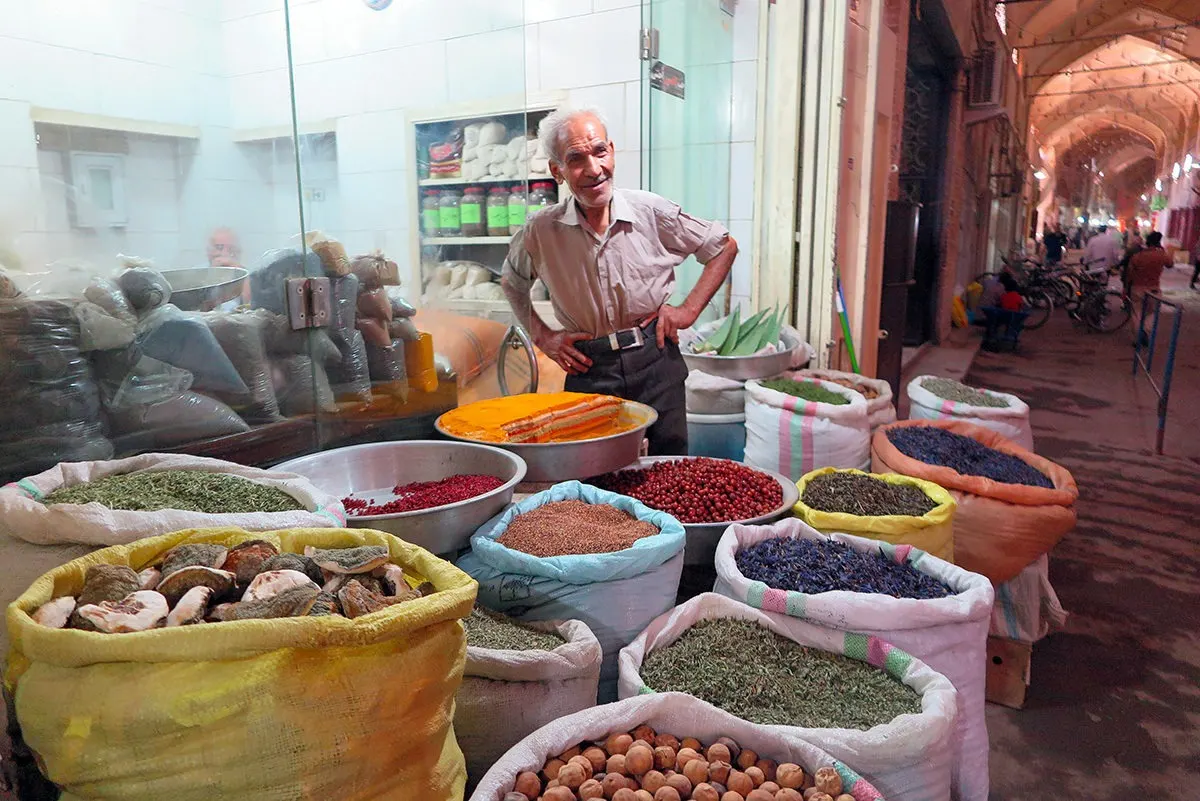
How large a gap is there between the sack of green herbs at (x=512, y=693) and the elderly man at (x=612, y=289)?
1.29m

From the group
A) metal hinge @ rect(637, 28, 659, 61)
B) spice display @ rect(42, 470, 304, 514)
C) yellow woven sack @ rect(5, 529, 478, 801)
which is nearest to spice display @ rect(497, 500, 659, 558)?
spice display @ rect(42, 470, 304, 514)

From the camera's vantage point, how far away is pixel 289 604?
905 mm

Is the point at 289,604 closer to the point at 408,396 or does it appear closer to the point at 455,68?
the point at 408,396

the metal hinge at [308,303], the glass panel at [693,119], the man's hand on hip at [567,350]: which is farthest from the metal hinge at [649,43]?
the metal hinge at [308,303]

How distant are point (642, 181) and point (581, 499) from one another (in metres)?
2.15

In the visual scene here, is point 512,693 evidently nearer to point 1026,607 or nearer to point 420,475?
point 420,475

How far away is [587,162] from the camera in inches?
89.1

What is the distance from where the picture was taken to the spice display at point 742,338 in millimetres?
3166

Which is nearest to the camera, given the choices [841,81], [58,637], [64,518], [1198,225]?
[58,637]

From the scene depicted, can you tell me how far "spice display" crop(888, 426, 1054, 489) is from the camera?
2.36m

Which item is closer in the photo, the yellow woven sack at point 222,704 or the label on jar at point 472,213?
the yellow woven sack at point 222,704

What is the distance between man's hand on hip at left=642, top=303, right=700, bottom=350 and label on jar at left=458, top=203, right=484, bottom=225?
2.64 feet

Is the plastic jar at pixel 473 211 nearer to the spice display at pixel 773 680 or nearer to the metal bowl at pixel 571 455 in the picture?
the metal bowl at pixel 571 455

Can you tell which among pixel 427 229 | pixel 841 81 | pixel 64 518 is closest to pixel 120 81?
pixel 64 518
